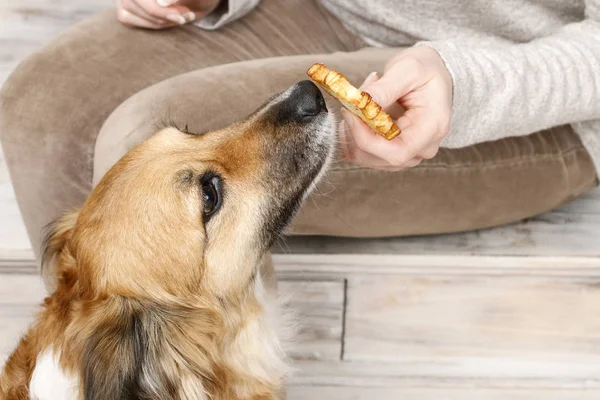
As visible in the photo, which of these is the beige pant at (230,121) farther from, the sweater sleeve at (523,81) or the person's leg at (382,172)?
the sweater sleeve at (523,81)

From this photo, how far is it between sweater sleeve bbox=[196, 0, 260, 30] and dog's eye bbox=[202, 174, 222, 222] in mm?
571

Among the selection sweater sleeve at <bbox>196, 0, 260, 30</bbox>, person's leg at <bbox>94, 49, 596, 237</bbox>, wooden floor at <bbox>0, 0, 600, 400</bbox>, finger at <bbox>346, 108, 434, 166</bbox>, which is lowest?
wooden floor at <bbox>0, 0, 600, 400</bbox>

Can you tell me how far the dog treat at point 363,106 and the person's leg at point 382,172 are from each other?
309mm

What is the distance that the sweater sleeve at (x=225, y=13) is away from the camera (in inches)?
60.4

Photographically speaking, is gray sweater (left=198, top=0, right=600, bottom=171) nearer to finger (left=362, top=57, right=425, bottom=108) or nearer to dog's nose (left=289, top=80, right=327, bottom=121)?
finger (left=362, top=57, right=425, bottom=108)

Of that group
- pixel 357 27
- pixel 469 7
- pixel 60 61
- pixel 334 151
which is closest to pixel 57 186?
pixel 60 61

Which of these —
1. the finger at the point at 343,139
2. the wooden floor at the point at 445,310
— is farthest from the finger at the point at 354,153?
the wooden floor at the point at 445,310

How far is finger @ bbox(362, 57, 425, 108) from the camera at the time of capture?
107 centimetres

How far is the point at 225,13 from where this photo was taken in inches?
61.4

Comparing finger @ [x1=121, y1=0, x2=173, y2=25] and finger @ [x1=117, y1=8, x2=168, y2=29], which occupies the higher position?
finger @ [x1=121, y1=0, x2=173, y2=25]

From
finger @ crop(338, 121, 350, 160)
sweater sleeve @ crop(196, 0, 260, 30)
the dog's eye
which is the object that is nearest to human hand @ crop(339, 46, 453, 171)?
finger @ crop(338, 121, 350, 160)

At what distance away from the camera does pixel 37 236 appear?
1.53 m

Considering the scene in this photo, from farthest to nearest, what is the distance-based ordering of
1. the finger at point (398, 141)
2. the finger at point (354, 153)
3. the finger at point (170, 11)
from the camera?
the finger at point (170, 11), the finger at point (354, 153), the finger at point (398, 141)

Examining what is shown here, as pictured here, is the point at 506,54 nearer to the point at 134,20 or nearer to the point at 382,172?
the point at 382,172
